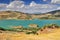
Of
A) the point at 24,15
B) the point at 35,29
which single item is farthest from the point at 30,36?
the point at 24,15

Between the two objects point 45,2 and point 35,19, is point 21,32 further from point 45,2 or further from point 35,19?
point 45,2

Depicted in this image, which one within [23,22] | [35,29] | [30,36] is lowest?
[30,36]

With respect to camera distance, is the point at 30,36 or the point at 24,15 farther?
the point at 24,15

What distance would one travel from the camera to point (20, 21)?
99.6 inches

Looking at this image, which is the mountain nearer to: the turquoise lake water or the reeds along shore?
the turquoise lake water

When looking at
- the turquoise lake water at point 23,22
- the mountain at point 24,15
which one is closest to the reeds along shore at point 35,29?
the turquoise lake water at point 23,22

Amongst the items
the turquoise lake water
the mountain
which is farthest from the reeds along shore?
the mountain

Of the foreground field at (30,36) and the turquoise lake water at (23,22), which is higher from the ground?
the turquoise lake water at (23,22)

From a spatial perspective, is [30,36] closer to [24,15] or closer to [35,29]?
[35,29]

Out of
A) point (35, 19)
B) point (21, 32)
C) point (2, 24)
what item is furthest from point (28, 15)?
point (2, 24)

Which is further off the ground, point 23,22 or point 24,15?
point 24,15

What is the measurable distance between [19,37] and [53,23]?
69 cm

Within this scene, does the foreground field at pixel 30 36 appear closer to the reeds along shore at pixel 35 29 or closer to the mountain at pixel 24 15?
the reeds along shore at pixel 35 29

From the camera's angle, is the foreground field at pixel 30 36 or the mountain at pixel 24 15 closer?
the foreground field at pixel 30 36
